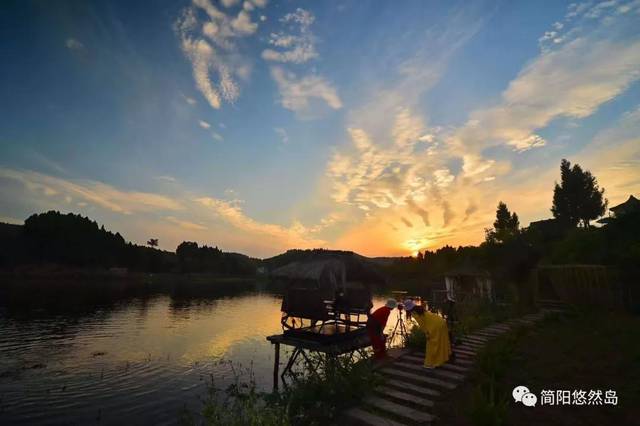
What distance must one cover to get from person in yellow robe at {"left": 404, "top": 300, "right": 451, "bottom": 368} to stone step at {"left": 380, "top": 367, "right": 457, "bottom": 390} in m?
0.81

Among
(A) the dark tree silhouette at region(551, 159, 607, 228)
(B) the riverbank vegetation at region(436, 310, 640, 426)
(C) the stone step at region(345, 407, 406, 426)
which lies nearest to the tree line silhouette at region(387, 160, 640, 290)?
(A) the dark tree silhouette at region(551, 159, 607, 228)

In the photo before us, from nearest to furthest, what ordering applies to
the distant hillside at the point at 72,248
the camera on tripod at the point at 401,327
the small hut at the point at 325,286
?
the camera on tripod at the point at 401,327, the small hut at the point at 325,286, the distant hillside at the point at 72,248

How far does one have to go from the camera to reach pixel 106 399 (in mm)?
13133

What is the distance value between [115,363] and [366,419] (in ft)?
56.9

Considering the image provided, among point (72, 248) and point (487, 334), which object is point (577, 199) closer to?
point (487, 334)

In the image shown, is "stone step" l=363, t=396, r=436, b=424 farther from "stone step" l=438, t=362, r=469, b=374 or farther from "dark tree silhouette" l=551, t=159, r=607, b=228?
"dark tree silhouette" l=551, t=159, r=607, b=228

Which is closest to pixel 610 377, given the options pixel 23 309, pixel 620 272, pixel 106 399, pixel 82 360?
pixel 620 272

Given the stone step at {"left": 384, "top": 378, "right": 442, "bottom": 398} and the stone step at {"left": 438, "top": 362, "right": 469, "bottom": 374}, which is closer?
the stone step at {"left": 384, "top": 378, "right": 442, "bottom": 398}

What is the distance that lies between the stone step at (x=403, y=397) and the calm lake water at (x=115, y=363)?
790 cm

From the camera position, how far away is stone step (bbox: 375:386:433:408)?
292 inches

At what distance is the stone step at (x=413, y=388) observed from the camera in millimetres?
7930

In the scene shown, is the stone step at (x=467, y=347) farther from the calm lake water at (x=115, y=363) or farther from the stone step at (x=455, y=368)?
the calm lake water at (x=115, y=363)

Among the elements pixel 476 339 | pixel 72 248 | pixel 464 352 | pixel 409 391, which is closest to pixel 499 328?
pixel 476 339

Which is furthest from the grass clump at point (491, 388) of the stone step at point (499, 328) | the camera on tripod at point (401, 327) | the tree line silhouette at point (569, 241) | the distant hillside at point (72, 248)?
the distant hillside at point (72, 248)
